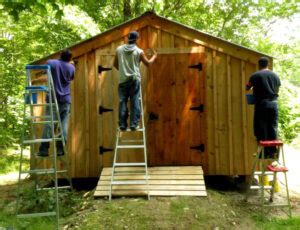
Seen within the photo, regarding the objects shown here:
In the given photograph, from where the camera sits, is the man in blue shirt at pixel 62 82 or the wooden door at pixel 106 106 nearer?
the man in blue shirt at pixel 62 82

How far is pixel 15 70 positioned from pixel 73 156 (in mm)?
6202

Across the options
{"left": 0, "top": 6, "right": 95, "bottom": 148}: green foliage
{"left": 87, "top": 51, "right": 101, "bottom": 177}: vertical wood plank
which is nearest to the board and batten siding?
{"left": 87, "top": 51, "right": 101, "bottom": 177}: vertical wood plank

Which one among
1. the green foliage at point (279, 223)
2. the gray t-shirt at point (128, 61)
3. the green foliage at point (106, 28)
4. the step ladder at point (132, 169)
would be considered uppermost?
the green foliage at point (106, 28)

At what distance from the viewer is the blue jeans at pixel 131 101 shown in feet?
21.4

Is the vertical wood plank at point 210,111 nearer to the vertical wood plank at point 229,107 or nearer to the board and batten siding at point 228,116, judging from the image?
the board and batten siding at point 228,116

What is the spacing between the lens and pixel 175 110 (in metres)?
7.58

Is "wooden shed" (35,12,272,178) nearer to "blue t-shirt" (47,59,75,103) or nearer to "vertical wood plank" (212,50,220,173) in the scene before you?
"vertical wood plank" (212,50,220,173)

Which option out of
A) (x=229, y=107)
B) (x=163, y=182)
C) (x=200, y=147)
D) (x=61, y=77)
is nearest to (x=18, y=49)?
(x=61, y=77)

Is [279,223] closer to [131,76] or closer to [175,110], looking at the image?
[175,110]

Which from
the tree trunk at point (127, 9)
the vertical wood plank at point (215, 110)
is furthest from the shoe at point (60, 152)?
the tree trunk at point (127, 9)

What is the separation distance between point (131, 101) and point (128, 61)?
756mm

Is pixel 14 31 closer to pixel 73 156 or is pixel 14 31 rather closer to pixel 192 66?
pixel 73 156

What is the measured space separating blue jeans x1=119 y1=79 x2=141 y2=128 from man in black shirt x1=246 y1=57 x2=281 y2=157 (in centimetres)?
212

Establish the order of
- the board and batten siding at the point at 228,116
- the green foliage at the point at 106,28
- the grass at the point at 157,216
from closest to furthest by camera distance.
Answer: the grass at the point at 157,216 → the board and batten siding at the point at 228,116 → the green foliage at the point at 106,28
